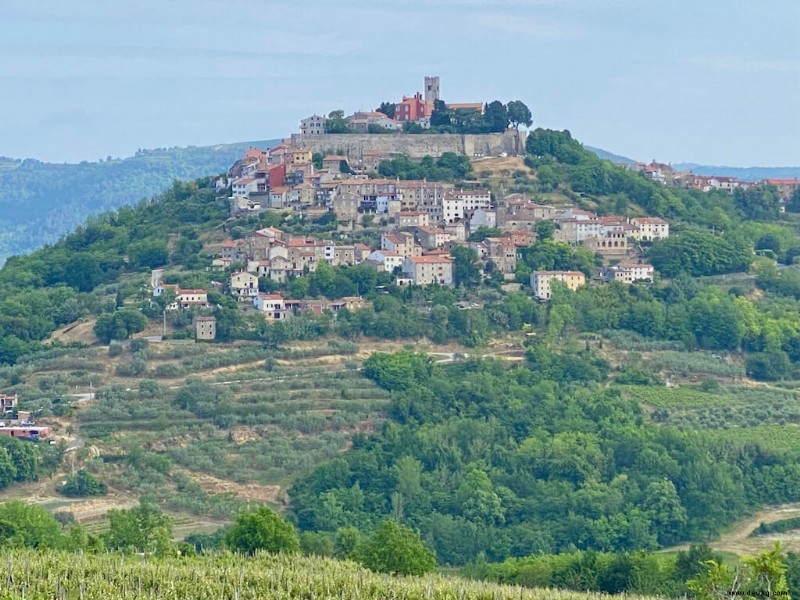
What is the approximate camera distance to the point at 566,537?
41.1 metres

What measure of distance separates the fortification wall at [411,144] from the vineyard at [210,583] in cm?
3350

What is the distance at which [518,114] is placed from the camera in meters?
63.7

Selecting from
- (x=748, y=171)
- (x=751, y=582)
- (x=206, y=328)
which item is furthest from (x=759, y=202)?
(x=748, y=171)

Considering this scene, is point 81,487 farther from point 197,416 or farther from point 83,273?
point 83,273

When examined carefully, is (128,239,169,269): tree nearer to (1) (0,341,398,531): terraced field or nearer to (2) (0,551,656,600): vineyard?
(1) (0,341,398,531): terraced field

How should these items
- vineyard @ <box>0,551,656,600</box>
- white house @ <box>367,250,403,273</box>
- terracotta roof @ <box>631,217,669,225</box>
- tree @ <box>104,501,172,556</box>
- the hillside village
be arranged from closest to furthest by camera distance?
vineyard @ <box>0,551,656,600</box> → tree @ <box>104,501,172,556</box> → the hillside village → white house @ <box>367,250,403,273</box> → terracotta roof @ <box>631,217,669,225</box>

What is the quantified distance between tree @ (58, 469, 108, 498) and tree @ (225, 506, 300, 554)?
7556 millimetres

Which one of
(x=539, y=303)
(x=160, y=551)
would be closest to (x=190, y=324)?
(x=539, y=303)

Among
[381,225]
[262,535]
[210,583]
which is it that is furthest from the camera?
[381,225]

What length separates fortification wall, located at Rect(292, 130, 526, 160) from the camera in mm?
62469

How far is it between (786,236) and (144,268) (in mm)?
19087

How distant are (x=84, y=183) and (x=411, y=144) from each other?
103m

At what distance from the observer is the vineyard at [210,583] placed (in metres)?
26.6

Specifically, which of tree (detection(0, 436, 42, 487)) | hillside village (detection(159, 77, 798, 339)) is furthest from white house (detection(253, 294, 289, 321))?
tree (detection(0, 436, 42, 487))
